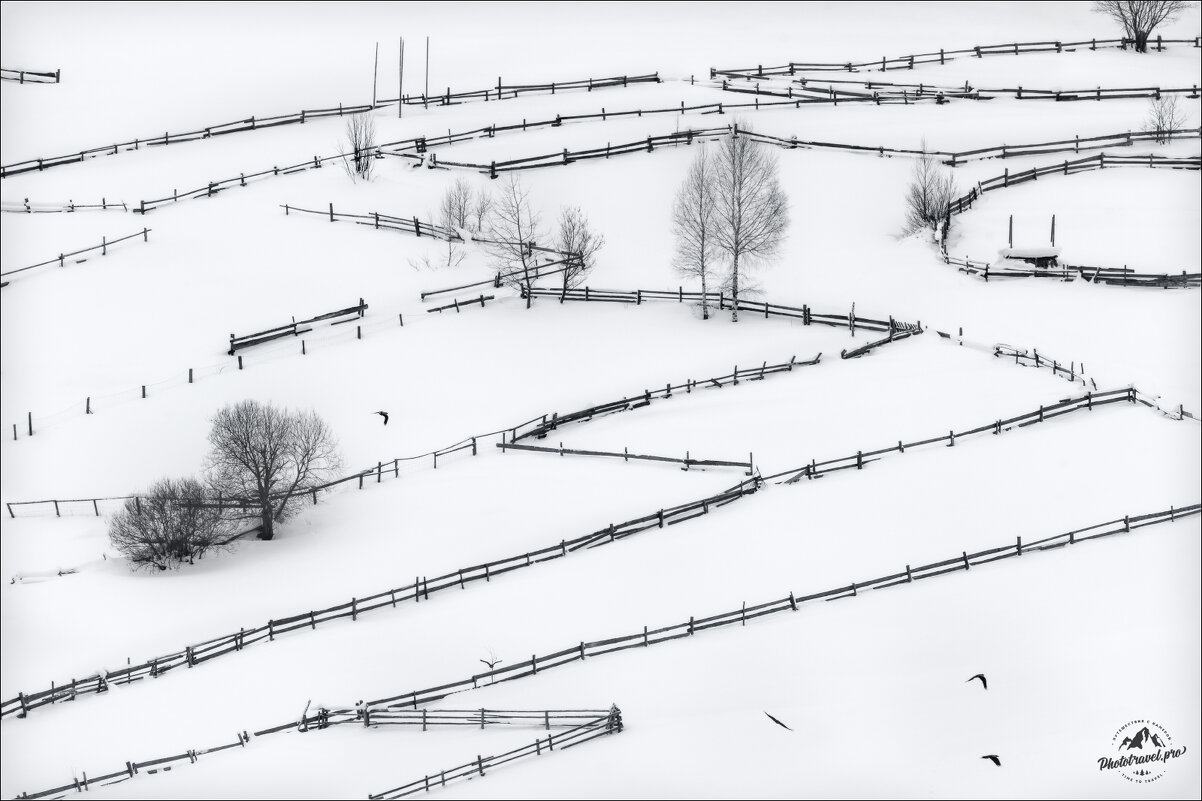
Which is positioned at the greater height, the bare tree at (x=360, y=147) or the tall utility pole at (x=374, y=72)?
the tall utility pole at (x=374, y=72)

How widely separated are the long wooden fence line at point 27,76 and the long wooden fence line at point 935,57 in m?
32.8

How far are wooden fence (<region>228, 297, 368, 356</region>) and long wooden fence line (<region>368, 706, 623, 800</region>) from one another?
916 inches

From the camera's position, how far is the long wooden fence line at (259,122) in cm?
6756

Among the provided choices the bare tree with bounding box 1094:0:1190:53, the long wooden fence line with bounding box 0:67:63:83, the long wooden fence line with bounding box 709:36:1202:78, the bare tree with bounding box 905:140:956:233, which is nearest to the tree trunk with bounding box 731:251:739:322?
the bare tree with bounding box 905:140:956:233

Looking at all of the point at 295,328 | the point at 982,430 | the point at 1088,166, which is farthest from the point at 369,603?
the point at 1088,166

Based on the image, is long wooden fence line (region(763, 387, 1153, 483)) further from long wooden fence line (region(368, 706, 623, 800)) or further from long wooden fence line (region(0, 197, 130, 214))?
long wooden fence line (region(0, 197, 130, 214))

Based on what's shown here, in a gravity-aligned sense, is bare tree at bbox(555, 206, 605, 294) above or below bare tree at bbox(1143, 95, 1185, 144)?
below

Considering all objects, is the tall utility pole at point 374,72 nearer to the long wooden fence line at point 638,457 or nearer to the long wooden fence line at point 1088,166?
the long wooden fence line at point 1088,166

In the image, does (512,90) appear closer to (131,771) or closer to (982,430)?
(982,430)

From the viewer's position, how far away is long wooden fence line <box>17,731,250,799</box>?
33344 mm

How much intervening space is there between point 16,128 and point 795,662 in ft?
166

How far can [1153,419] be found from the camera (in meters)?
44.9

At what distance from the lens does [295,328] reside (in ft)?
176

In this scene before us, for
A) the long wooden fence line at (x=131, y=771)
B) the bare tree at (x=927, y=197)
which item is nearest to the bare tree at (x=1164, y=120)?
the bare tree at (x=927, y=197)
